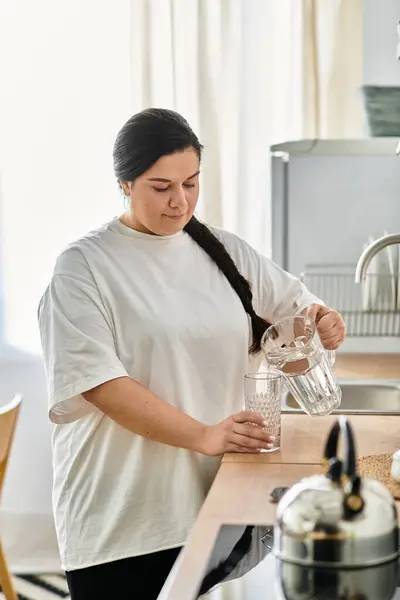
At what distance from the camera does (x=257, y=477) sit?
1.52 metres

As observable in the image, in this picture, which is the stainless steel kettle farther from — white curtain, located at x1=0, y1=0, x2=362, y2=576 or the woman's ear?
white curtain, located at x1=0, y1=0, x2=362, y2=576

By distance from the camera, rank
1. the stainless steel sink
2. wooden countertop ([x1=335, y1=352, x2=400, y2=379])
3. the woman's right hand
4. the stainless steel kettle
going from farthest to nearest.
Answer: wooden countertop ([x1=335, y1=352, x2=400, y2=379]), the stainless steel sink, the woman's right hand, the stainless steel kettle

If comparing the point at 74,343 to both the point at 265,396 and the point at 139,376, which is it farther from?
the point at 265,396

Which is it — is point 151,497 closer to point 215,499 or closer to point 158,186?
point 215,499

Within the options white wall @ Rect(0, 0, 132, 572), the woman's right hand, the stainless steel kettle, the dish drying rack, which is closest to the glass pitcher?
the woman's right hand

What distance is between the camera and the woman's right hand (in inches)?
63.5

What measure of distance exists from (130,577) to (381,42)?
2.07 metres

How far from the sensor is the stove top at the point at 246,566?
110cm

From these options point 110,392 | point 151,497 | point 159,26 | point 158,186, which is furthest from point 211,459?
point 159,26

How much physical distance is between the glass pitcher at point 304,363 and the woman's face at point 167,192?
276mm

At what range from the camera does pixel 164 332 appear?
5.61 feet

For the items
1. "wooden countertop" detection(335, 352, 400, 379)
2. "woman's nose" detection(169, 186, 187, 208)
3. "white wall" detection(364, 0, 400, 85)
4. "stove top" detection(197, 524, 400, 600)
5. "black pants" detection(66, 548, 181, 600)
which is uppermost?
"white wall" detection(364, 0, 400, 85)

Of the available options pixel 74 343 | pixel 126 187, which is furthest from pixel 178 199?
pixel 74 343

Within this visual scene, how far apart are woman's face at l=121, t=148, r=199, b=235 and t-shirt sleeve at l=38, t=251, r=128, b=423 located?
16 cm
